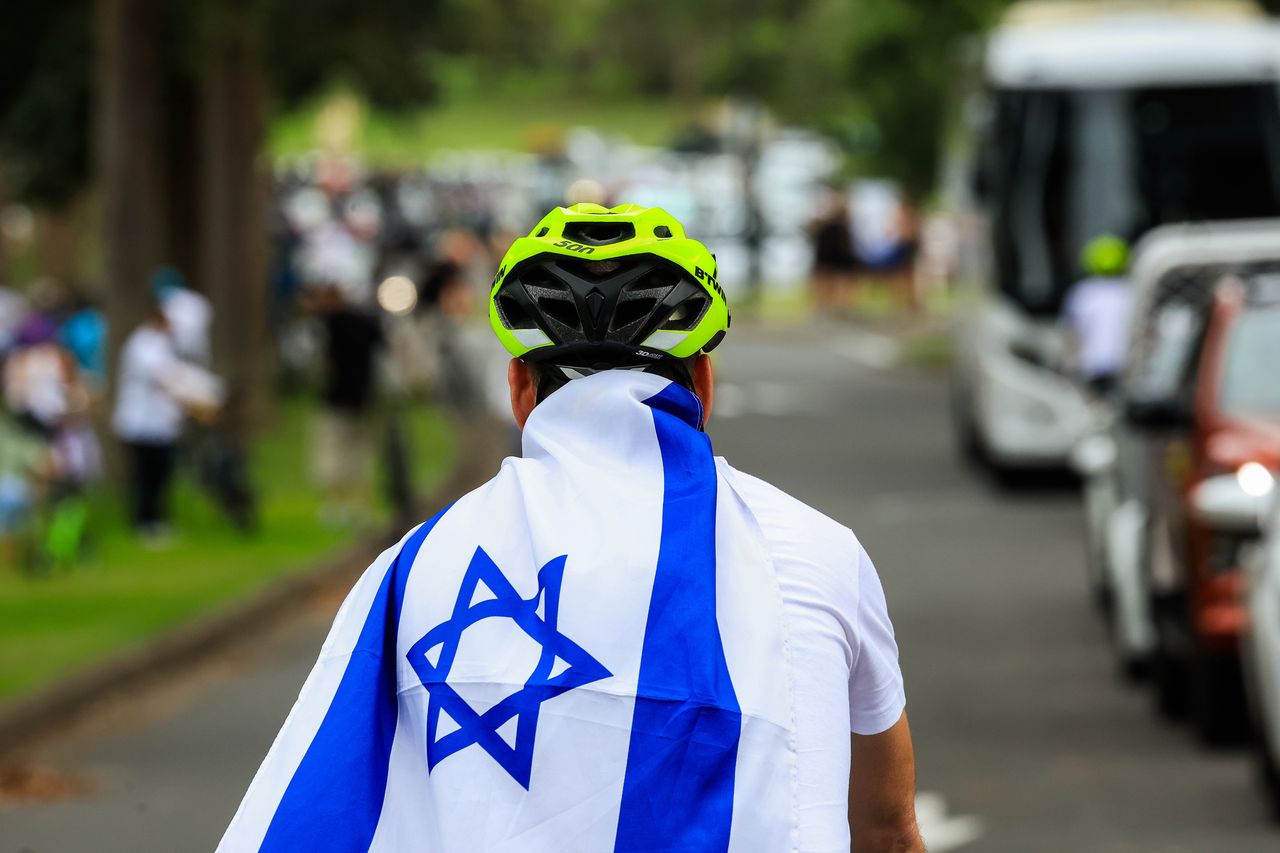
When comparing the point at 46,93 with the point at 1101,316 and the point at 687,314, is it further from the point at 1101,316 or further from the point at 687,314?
the point at 687,314

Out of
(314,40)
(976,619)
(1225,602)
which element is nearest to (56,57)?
(314,40)

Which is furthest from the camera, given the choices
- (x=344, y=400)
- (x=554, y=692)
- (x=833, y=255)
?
(x=833, y=255)

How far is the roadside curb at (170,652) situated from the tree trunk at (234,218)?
288 inches

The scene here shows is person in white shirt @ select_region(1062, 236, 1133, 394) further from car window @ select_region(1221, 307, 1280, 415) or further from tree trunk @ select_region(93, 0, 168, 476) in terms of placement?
tree trunk @ select_region(93, 0, 168, 476)

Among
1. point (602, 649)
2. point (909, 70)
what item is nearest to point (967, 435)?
point (909, 70)

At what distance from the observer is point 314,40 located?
79.3ft

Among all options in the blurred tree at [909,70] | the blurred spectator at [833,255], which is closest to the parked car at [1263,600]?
the blurred tree at [909,70]

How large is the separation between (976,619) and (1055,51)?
26.0ft

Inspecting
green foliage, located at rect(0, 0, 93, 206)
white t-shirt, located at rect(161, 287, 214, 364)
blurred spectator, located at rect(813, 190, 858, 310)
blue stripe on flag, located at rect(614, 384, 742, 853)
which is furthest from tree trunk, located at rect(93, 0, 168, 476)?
blurred spectator, located at rect(813, 190, 858, 310)

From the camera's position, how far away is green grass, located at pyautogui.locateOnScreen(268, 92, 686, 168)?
367 ft

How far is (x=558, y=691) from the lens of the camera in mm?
2754

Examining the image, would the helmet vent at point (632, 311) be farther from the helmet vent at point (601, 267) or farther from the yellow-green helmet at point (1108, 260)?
the yellow-green helmet at point (1108, 260)

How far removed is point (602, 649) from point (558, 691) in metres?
0.07

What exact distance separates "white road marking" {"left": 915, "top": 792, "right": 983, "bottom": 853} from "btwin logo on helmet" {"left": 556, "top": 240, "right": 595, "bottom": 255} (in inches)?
216
